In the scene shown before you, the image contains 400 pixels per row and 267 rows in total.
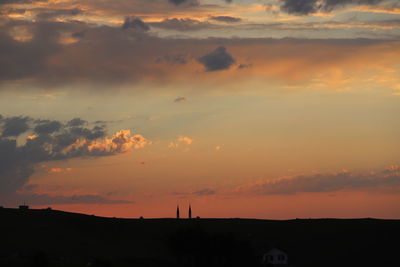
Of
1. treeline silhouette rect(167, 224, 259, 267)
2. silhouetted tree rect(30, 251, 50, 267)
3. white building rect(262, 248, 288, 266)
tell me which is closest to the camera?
silhouetted tree rect(30, 251, 50, 267)

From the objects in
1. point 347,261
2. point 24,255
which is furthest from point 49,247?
point 347,261

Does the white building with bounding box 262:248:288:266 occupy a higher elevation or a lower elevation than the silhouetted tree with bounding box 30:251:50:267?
higher

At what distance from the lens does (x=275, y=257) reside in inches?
6836

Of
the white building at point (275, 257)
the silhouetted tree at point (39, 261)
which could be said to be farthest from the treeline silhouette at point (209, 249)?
the silhouetted tree at point (39, 261)

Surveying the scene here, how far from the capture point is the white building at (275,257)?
173000 millimetres

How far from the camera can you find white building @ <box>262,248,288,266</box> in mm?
173000

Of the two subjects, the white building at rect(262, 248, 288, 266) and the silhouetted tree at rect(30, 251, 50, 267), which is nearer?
the silhouetted tree at rect(30, 251, 50, 267)

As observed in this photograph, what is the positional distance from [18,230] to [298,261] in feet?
244

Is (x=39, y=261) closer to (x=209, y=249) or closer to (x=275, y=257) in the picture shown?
(x=209, y=249)

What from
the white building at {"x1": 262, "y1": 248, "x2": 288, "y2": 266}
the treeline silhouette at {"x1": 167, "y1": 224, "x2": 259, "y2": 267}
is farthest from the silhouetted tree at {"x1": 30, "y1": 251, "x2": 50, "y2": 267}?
the white building at {"x1": 262, "y1": 248, "x2": 288, "y2": 266}

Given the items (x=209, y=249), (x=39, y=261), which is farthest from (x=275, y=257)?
(x=39, y=261)

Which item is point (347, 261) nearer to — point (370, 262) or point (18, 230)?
point (370, 262)

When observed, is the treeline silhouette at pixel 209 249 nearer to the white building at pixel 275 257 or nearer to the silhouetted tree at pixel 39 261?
the white building at pixel 275 257

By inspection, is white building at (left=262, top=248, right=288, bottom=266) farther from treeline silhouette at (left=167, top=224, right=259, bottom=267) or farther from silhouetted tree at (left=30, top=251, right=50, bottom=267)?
silhouetted tree at (left=30, top=251, right=50, bottom=267)
